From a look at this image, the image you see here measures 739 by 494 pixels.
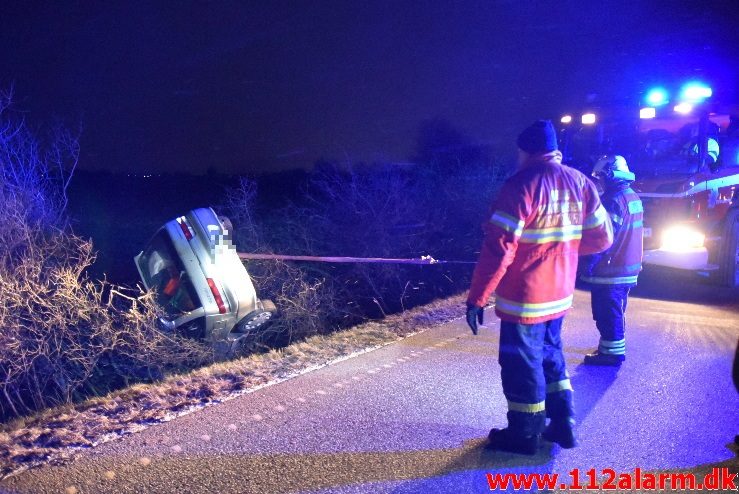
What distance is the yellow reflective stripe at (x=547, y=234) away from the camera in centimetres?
339

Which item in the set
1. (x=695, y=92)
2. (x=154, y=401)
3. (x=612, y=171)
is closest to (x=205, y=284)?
(x=154, y=401)

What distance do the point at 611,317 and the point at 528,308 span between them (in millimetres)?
1835

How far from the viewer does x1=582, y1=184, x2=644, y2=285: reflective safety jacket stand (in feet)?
16.0

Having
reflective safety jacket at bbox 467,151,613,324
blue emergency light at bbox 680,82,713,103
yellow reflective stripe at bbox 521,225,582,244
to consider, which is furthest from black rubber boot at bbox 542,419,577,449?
blue emergency light at bbox 680,82,713,103

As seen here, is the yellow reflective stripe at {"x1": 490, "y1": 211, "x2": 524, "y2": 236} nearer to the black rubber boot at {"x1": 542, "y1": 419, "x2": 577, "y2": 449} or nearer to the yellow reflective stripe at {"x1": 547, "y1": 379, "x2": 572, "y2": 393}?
the yellow reflective stripe at {"x1": 547, "y1": 379, "x2": 572, "y2": 393}

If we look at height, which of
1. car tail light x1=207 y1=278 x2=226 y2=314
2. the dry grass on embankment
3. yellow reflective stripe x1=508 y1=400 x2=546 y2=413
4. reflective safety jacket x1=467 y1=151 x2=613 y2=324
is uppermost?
reflective safety jacket x1=467 y1=151 x2=613 y2=324

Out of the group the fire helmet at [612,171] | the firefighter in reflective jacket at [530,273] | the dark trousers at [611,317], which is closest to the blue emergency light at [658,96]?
the fire helmet at [612,171]

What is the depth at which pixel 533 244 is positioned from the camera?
340 centimetres

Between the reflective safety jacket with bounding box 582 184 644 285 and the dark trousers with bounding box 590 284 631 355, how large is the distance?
73 mm

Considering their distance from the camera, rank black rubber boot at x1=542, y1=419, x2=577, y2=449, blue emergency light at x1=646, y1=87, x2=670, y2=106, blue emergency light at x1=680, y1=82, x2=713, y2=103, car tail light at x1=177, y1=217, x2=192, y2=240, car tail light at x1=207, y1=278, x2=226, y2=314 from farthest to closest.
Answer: blue emergency light at x1=646, y1=87, x2=670, y2=106 < blue emergency light at x1=680, y1=82, x2=713, y2=103 < car tail light at x1=177, y1=217, x2=192, y2=240 < car tail light at x1=207, y1=278, x2=226, y2=314 < black rubber boot at x1=542, y1=419, x2=577, y2=449

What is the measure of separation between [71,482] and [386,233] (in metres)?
6.94

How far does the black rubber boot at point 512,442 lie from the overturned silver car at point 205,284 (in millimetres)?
2670

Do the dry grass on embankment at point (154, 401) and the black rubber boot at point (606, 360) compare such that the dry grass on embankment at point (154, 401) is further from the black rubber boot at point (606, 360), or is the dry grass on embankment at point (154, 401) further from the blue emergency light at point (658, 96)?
the blue emergency light at point (658, 96)

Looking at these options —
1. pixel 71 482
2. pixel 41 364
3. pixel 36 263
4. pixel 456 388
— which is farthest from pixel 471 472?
pixel 36 263
